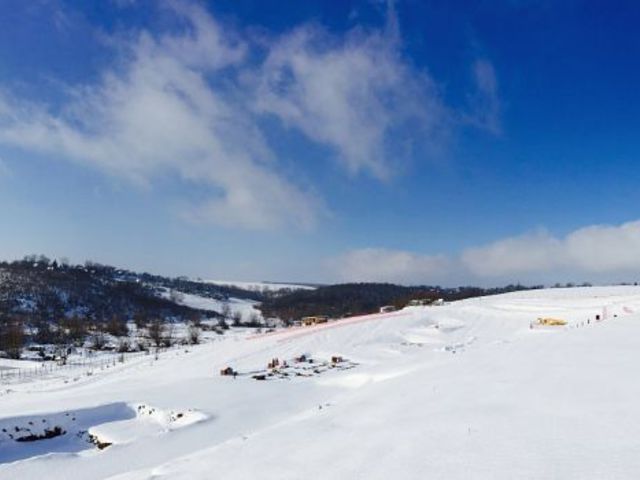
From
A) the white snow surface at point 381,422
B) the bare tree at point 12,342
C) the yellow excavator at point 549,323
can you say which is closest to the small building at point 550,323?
the yellow excavator at point 549,323

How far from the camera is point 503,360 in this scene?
17953 mm

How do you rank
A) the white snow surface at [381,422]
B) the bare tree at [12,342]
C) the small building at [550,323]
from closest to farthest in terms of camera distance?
the white snow surface at [381,422], the small building at [550,323], the bare tree at [12,342]

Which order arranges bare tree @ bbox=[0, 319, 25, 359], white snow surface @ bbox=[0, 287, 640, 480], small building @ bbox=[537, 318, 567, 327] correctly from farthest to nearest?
bare tree @ bbox=[0, 319, 25, 359], small building @ bbox=[537, 318, 567, 327], white snow surface @ bbox=[0, 287, 640, 480]

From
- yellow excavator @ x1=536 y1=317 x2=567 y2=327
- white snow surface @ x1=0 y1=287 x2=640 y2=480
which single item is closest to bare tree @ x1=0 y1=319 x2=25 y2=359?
white snow surface @ x1=0 y1=287 x2=640 y2=480

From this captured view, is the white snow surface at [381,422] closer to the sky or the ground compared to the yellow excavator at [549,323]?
closer to the ground

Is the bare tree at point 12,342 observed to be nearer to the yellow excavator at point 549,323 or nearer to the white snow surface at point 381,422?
the white snow surface at point 381,422

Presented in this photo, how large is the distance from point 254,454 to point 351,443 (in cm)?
166

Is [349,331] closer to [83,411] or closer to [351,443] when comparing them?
[83,411]

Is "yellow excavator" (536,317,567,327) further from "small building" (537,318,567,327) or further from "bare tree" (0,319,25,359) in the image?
"bare tree" (0,319,25,359)

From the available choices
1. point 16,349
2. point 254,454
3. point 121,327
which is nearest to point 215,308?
point 121,327

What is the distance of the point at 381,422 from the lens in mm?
10945

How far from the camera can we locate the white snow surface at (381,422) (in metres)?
7.60

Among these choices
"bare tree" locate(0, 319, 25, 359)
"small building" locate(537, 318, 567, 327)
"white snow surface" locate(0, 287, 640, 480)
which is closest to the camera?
"white snow surface" locate(0, 287, 640, 480)

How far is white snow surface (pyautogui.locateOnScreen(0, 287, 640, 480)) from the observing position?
7.60 meters
